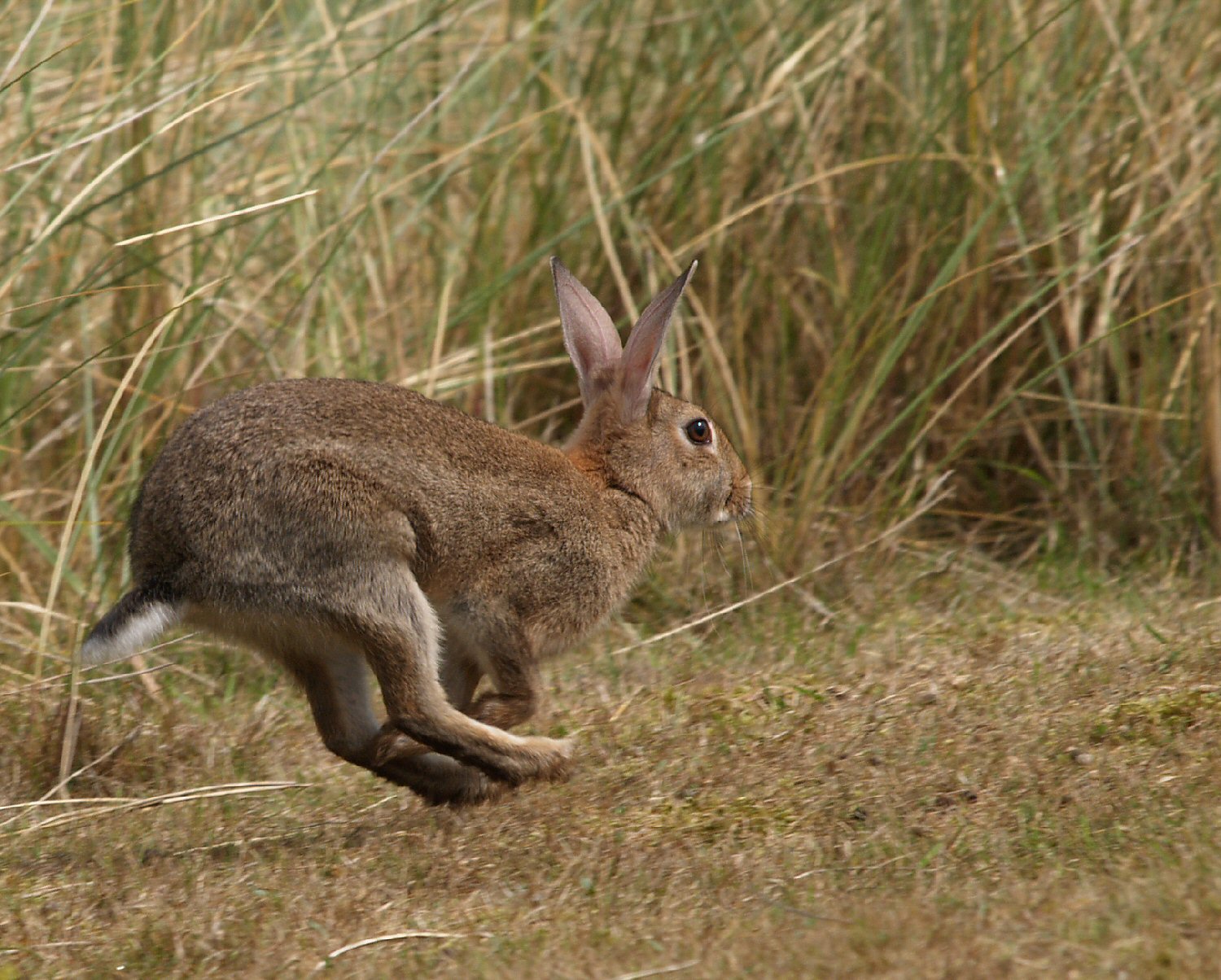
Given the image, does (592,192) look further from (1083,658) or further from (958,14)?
(1083,658)

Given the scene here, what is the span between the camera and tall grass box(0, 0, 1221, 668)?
5883 mm

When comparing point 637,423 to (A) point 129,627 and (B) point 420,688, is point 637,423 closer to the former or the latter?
(B) point 420,688

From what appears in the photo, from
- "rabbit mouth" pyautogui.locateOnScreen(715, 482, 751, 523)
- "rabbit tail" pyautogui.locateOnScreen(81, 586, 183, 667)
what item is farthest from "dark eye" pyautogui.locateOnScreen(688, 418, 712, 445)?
"rabbit tail" pyautogui.locateOnScreen(81, 586, 183, 667)

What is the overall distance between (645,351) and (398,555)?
3.57ft

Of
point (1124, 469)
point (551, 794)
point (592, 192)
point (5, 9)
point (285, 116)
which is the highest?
point (5, 9)

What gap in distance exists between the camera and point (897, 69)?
643cm

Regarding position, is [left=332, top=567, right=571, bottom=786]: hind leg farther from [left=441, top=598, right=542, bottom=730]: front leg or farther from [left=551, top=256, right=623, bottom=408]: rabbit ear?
[left=551, top=256, right=623, bottom=408]: rabbit ear

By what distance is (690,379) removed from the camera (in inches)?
252

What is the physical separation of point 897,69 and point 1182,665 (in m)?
2.82

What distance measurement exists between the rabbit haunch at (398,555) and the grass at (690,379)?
0.83 feet

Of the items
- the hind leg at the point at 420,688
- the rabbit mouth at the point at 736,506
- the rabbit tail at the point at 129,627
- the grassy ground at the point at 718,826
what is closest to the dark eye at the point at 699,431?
the rabbit mouth at the point at 736,506

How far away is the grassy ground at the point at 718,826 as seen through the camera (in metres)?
3.21

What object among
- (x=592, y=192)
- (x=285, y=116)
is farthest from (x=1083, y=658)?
(x=285, y=116)

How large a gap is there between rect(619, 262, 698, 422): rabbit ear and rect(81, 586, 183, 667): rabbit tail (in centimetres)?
149
